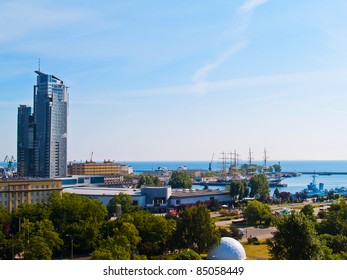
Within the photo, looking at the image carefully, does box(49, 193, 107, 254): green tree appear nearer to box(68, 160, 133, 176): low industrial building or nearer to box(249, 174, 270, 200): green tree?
box(249, 174, 270, 200): green tree

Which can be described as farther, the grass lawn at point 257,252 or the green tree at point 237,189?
the green tree at point 237,189

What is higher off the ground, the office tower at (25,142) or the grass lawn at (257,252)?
the office tower at (25,142)

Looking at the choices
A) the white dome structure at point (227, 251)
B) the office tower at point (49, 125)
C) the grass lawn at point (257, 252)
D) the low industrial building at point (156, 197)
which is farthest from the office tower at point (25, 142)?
the white dome structure at point (227, 251)

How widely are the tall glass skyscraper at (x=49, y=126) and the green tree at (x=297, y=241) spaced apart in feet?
142

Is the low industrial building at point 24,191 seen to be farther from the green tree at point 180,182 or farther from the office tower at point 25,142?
the office tower at point 25,142

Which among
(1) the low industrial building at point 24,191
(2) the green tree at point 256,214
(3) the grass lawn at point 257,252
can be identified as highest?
(1) the low industrial building at point 24,191

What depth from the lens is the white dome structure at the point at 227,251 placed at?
1538 cm

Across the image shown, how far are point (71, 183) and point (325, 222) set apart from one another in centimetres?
3775

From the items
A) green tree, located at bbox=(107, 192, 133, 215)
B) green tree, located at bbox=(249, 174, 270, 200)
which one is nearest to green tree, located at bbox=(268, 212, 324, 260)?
green tree, located at bbox=(107, 192, 133, 215)

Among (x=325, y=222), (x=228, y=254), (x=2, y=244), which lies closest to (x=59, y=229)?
(x=2, y=244)

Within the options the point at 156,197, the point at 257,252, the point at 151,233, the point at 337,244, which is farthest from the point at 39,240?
the point at 156,197

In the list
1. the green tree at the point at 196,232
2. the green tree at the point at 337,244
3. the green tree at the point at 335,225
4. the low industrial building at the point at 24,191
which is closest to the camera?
the green tree at the point at 337,244

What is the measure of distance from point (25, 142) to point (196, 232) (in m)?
45.1

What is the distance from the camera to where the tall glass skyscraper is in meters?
52.6
